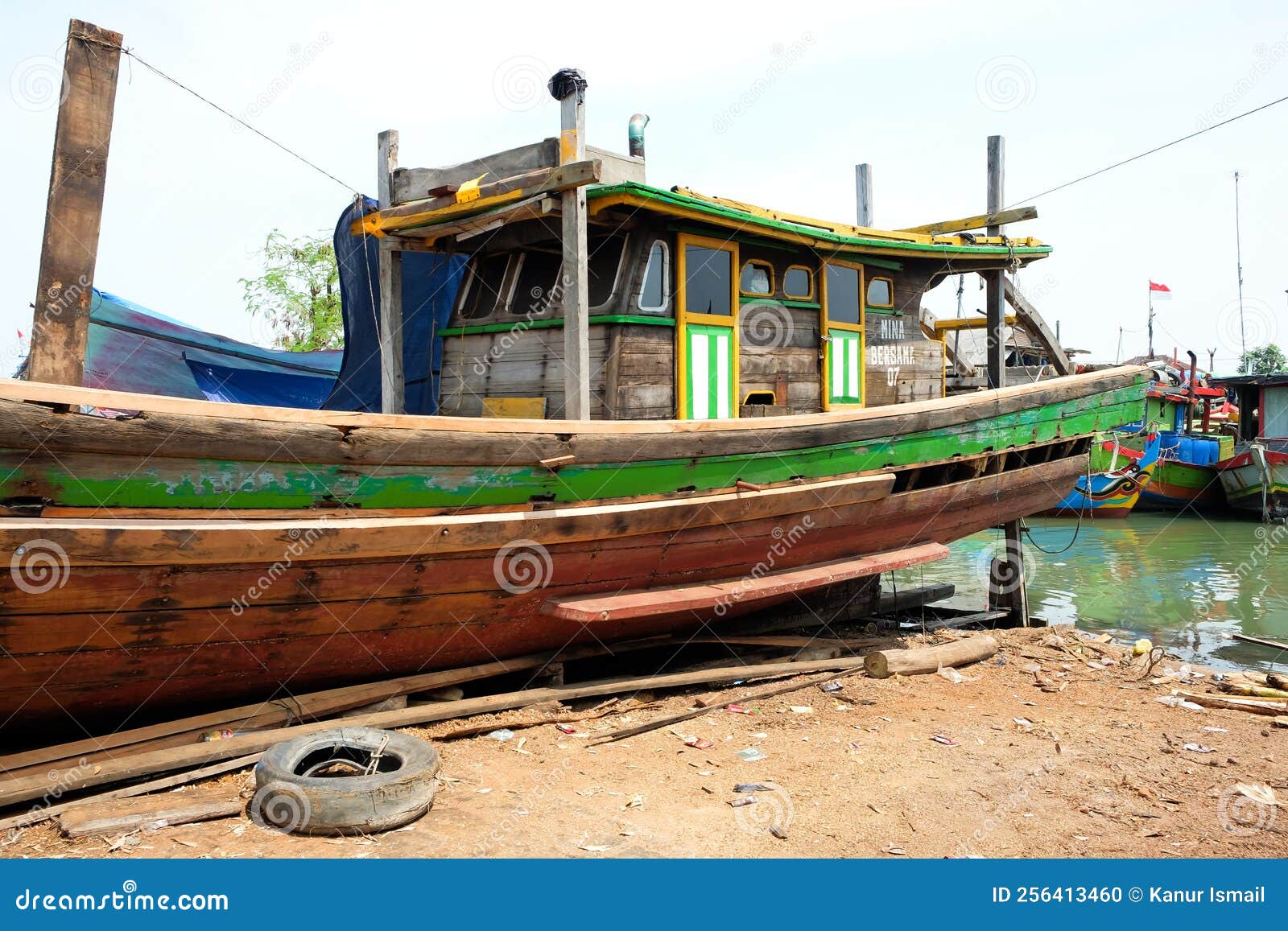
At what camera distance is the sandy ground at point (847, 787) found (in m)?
3.88

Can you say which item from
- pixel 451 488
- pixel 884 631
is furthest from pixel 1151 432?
pixel 451 488

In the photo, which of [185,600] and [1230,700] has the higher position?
[185,600]

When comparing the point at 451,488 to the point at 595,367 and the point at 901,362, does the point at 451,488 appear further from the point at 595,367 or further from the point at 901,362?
the point at 901,362

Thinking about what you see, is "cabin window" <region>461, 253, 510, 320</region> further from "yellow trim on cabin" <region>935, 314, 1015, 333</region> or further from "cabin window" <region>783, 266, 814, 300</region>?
"yellow trim on cabin" <region>935, 314, 1015, 333</region>

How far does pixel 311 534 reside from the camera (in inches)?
176

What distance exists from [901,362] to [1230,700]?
3.75 meters

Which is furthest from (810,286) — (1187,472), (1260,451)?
(1187,472)

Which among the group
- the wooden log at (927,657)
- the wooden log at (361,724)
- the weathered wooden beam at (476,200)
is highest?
the weathered wooden beam at (476,200)

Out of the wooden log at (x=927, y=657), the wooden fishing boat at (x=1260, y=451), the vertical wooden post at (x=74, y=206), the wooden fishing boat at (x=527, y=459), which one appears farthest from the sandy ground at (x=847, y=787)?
the wooden fishing boat at (x=1260, y=451)

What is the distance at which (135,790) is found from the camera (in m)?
4.12

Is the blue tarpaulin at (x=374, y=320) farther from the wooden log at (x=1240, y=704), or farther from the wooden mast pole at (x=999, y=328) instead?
the wooden log at (x=1240, y=704)

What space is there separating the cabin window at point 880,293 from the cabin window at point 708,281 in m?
1.99

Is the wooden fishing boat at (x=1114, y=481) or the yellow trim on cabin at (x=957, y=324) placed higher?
the yellow trim on cabin at (x=957, y=324)

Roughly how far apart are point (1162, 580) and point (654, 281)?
1294 cm
